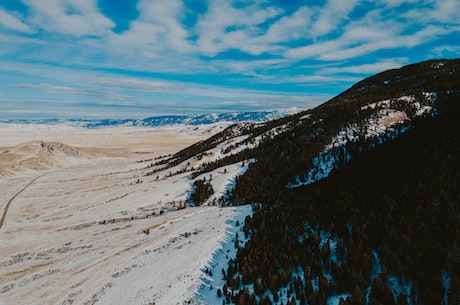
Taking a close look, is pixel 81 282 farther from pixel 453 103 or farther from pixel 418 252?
pixel 453 103

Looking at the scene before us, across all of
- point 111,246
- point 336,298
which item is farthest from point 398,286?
point 111,246

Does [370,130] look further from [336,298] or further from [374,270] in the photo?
[336,298]

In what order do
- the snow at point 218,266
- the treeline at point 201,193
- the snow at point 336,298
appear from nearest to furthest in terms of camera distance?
the snow at point 336,298
the snow at point 218,266
the treeline at point 201,193

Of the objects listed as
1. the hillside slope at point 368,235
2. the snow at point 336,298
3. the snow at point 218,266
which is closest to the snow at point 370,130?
the hillside slope at point 368,235

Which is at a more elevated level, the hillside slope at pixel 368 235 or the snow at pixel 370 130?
the snow at pixel 370 130

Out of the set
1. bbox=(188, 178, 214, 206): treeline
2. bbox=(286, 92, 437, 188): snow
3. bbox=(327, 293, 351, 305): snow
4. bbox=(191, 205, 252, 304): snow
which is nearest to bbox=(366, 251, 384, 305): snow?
bbox=(327, 293, 351, 305): snow

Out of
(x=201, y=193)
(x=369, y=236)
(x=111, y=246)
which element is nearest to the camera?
(x=369, y=236)

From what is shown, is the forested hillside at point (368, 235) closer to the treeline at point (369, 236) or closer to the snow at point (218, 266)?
the treeline at point (369, 236)

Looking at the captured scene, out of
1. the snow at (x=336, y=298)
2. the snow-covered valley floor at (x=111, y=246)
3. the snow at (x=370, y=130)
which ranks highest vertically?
the snow at (x=370, y=130)

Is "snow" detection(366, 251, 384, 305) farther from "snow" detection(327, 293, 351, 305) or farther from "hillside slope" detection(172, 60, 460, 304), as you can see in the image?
"snow" detection(327, 293, 351, 305)
